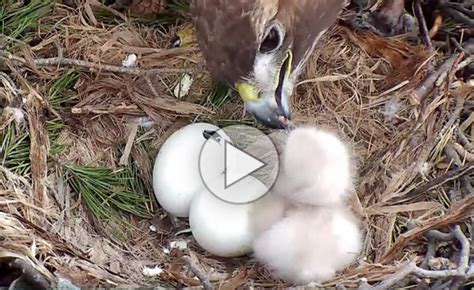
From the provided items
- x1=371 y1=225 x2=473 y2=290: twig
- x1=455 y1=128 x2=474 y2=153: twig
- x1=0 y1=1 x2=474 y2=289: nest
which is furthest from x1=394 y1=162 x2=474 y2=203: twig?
x1=371 y1=225 x2=473 y2=290: twig

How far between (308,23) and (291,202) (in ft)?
1.75

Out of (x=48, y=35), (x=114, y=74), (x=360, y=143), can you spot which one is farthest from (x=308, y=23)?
(x=48, y=35)

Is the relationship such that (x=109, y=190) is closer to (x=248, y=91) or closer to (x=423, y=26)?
(x=248, y=91)

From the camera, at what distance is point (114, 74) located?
3422 millimetres

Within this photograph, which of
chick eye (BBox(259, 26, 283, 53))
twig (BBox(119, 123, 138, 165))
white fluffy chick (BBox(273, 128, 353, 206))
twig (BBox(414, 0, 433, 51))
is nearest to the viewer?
chick eye (BBox(259, 26, 283, 53))

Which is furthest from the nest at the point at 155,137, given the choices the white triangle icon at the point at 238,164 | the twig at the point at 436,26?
the white triangle icon at the point at 238,164

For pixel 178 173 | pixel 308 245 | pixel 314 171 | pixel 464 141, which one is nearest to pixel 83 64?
pixel 178 173

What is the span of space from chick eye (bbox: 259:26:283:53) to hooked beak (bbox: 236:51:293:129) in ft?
0.20

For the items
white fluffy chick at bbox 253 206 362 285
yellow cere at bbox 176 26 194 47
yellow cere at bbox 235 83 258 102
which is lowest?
white fluffy chick at bbox 253 206 362 285

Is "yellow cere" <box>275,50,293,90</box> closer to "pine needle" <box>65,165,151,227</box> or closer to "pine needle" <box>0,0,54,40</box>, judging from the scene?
"pine needle" <box>65,165,151,227</box>

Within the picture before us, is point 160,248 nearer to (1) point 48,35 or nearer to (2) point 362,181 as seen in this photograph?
(2) point 362,181

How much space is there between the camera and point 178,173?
121 inches

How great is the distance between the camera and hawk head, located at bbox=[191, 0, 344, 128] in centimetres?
273

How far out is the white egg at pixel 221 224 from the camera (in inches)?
116
